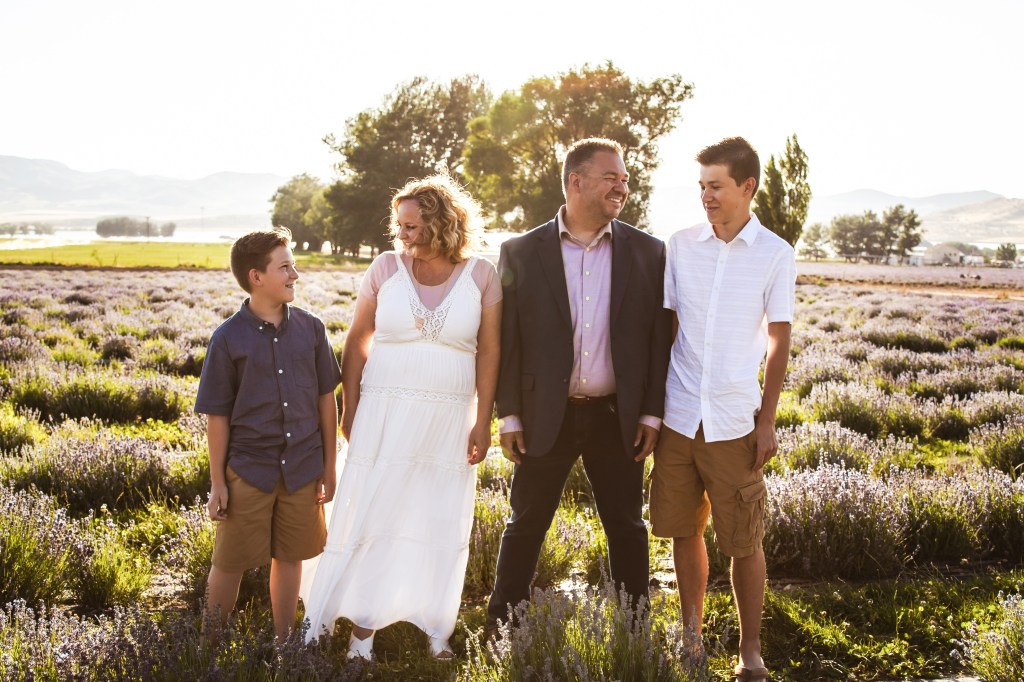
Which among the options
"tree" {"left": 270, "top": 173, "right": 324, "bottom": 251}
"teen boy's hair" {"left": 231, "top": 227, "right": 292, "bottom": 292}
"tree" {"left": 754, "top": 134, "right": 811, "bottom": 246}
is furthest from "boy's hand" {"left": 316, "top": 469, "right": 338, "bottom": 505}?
"tree" {"left": 270, "top": 173, "right": 324, "bottom": 251}

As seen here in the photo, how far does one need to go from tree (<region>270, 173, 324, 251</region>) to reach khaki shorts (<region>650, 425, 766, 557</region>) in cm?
8135

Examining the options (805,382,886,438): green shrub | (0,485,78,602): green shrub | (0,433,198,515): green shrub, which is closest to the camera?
(0,485,78,602): green shrub

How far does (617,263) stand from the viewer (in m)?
3.31

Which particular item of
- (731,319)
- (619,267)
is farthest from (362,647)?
(731,319)

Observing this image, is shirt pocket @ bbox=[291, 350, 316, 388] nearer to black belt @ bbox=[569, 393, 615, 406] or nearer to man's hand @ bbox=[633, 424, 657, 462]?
black belt @ bbox=[569, 393, 615, 406]

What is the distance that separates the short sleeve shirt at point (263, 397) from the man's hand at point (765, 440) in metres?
2.02

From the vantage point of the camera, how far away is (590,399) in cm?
335

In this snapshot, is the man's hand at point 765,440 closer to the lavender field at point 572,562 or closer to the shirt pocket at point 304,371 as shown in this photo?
the lavender field at point 572,562

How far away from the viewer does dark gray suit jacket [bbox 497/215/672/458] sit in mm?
3234

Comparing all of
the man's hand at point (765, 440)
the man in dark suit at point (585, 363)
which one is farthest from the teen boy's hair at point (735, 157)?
the man's hand at point (765, 440)

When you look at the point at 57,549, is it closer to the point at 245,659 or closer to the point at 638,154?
the point at 245,659

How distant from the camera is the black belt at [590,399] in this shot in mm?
3340

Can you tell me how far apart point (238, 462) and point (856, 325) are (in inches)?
671

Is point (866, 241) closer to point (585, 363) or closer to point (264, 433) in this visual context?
point (585, 363)
